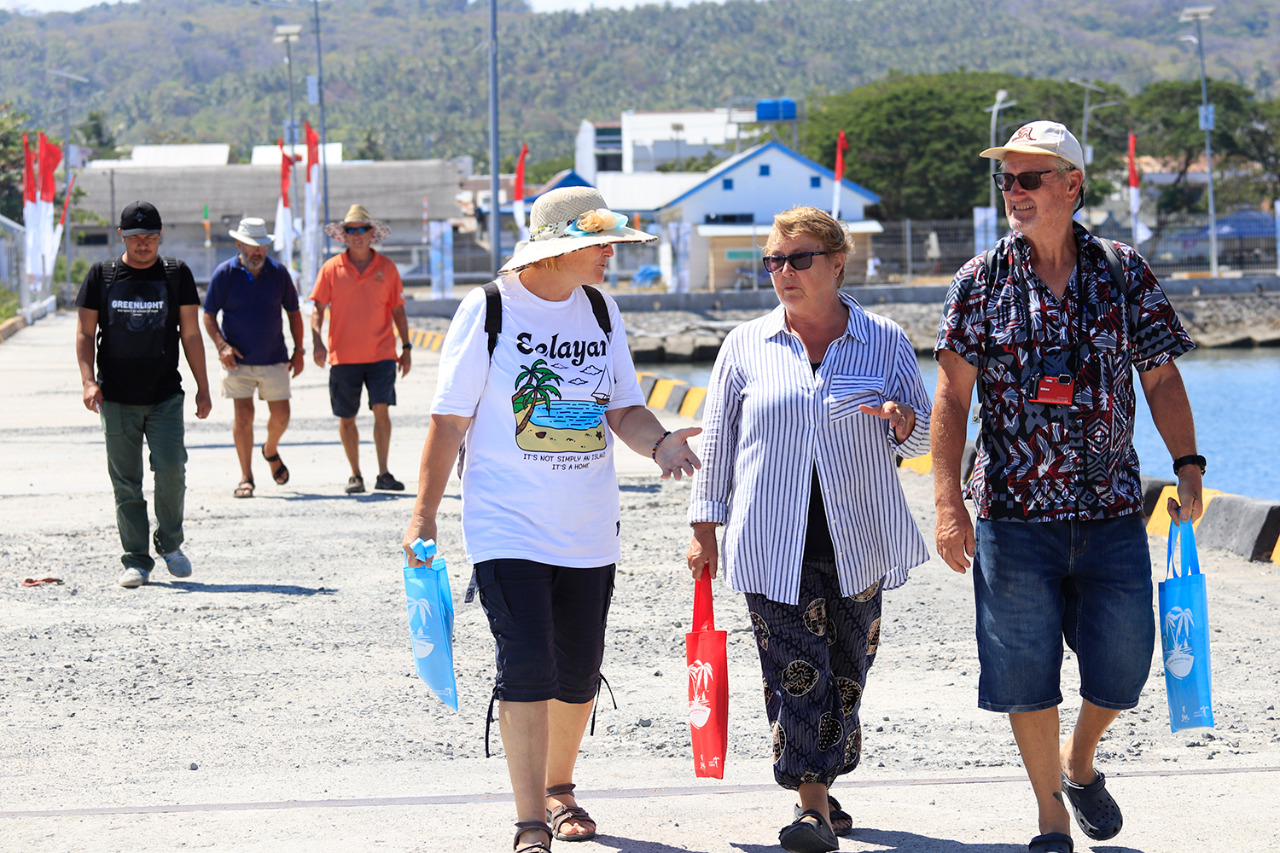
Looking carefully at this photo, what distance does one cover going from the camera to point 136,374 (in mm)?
7891

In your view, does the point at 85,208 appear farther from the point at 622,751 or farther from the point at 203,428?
the point at 622,751

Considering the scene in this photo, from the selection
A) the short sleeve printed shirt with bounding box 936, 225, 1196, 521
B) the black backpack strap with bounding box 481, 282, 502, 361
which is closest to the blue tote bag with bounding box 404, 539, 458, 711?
the black backpack strap with bounding box 481, 282, 502, 361

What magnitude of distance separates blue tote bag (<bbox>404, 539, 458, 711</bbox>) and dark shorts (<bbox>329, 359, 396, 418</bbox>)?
6.95m

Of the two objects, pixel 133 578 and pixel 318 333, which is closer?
pixel 133 578

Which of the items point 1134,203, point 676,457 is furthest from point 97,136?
point 676,457

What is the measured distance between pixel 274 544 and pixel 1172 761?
5785 millimetres

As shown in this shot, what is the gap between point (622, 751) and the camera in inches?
204

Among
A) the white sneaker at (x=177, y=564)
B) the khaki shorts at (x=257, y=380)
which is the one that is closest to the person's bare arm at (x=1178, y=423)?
the white sneaker at (x=177, y=564)

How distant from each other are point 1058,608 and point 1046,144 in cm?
125

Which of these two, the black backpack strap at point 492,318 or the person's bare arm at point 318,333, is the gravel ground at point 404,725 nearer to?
the black backpack strap at point 492,318

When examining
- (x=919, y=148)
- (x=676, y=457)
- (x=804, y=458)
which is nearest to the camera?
(x=804, y=458)

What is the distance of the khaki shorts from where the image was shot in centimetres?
1081

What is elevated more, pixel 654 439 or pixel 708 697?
pixel 654 439

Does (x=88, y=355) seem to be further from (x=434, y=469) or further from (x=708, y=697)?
(x=708, y=697)
